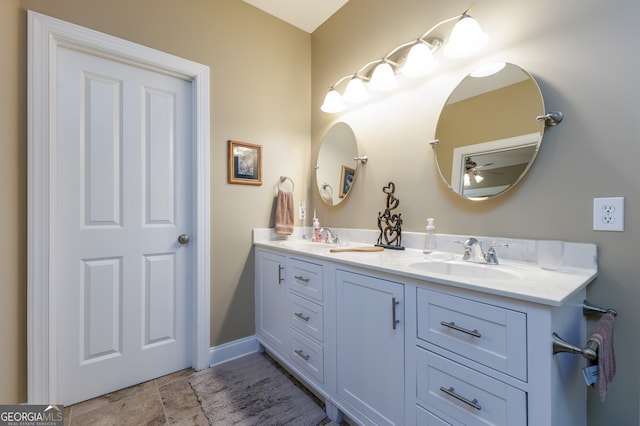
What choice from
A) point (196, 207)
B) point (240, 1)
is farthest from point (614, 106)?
point (240, 1)

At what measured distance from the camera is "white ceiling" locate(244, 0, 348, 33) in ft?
6.84

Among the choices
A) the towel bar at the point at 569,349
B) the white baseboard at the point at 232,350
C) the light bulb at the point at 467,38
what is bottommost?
the white baseboard at the point at 232,350

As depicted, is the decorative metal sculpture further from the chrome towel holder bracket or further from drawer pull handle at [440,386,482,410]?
the chrome towel holder bracket

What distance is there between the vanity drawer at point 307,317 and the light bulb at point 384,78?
1400 mm

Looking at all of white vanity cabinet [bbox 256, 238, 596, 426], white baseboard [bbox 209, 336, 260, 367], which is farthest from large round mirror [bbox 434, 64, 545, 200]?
white baseboard [bbox 209, 336, 260, 367]

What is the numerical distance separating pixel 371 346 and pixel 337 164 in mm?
1393

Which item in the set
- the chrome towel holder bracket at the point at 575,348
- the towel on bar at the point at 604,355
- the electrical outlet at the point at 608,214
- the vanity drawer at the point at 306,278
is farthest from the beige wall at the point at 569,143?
the vanity drawer at the point at 306,278

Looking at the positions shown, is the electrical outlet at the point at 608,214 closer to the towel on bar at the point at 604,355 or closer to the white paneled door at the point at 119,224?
the towel on bar at the point at 604,355

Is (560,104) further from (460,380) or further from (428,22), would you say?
(460,380)

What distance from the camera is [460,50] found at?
130cm

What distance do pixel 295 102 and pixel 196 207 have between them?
124cm

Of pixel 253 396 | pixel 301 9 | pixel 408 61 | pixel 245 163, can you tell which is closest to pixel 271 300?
pixel 253 396

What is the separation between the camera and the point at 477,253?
1.26m

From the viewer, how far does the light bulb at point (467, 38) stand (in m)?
1.26
